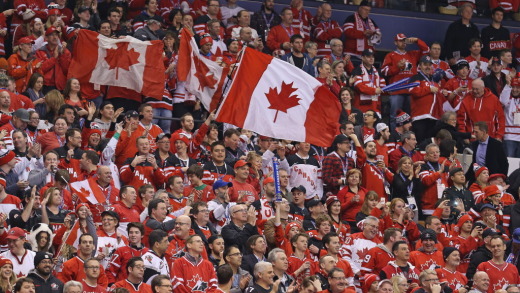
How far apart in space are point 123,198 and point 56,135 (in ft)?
6.22

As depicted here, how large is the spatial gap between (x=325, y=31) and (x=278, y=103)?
5322 millimetres

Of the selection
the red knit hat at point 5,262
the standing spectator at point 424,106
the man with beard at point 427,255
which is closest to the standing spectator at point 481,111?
the standing spectator at point 424,106

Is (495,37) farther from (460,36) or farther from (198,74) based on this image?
(198,74)

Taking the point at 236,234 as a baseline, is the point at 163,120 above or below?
below

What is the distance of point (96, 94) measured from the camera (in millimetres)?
19203

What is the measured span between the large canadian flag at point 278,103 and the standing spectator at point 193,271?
3031 millimetres

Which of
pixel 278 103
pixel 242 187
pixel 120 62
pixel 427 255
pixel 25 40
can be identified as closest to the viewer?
pixel 427 255

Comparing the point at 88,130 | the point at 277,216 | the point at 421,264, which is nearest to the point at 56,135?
the point at 88,130

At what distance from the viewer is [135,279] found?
1398 cm

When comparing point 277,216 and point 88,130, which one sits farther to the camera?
point 88,130

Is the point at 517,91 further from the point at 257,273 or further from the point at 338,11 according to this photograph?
the point at 257,273

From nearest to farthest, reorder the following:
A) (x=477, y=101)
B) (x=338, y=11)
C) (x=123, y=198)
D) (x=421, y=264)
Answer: (x=123, y=198)
(x=421, y=264)
(x=477, y=101)
(x=338, y=11)

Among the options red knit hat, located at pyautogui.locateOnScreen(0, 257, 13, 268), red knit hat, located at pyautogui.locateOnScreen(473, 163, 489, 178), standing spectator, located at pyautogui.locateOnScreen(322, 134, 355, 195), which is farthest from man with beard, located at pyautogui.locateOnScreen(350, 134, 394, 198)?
red knit hat, located at pyautogui.locateOnScreen(0, 257, 13, 268)

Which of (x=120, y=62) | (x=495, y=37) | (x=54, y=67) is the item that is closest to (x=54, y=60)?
(x=54, y=67)
